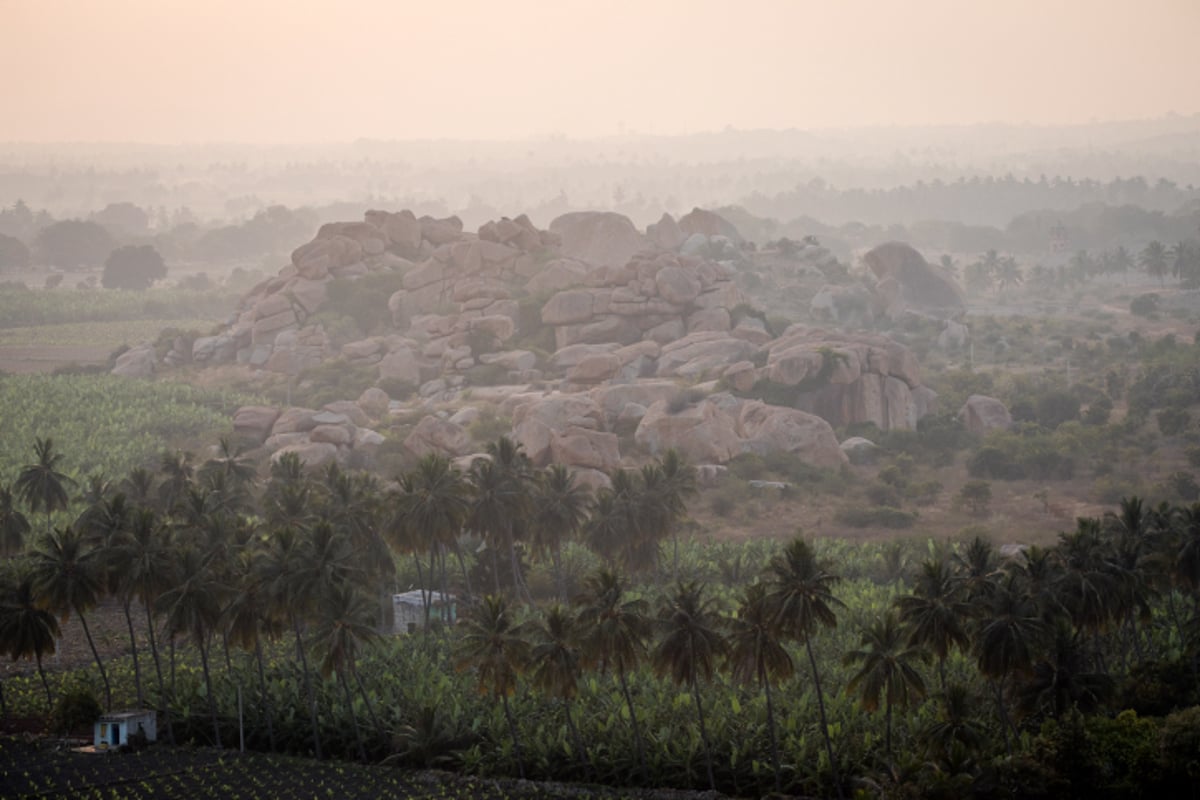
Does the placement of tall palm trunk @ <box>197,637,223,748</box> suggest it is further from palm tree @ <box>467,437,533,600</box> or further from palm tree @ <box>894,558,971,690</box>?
palm tree @ <box>894,558,971,690</box>

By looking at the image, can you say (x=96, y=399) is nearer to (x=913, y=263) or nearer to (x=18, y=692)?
(x=18, y=692)

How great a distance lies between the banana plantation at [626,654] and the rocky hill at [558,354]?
67.1ft

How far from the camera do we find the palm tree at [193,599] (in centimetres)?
5200

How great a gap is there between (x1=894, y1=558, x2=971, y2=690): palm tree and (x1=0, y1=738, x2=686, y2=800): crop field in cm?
1065

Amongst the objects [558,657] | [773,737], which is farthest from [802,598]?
[558,657]

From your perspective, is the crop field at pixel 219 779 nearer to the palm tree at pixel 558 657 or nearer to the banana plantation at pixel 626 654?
the banana plantation at pixel 626 654

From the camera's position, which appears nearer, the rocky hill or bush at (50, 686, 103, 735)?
bush at (50, 686, 103, 735)

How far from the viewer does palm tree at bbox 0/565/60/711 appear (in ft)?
174

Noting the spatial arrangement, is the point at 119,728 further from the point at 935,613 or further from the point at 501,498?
the point at 935,613

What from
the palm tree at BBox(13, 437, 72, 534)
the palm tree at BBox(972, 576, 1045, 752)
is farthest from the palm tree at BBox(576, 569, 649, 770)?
the palm tree at BBox(13, 437, 72, 534)

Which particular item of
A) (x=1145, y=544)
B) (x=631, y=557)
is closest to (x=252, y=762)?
(x=631, y=557)

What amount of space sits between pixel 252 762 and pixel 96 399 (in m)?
76.1

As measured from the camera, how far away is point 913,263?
165500 mm

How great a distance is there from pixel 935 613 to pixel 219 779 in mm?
27408
